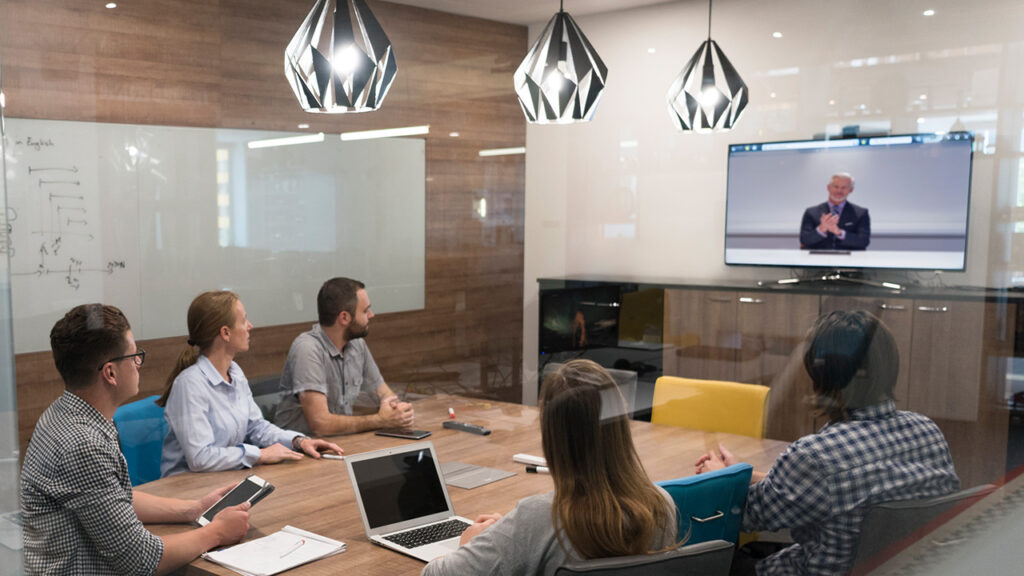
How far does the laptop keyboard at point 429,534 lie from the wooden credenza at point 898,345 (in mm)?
1003

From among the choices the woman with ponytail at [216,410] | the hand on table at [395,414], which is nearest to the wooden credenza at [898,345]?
the hand on table at [395,414]

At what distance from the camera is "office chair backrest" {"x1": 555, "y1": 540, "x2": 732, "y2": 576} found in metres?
1.32

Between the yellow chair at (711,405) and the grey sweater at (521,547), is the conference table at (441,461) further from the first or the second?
the grey sweater at (521,547)

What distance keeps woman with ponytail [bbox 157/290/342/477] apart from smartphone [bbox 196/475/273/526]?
1.47 feet

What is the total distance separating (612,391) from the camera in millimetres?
1736

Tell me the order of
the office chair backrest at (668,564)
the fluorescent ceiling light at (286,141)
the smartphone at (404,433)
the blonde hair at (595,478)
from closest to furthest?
the office chair backrest at (668,564) → the blonde hair at (595,478) → the smartphone at (404,433) → the fluorescent ceiling light at (286,141)

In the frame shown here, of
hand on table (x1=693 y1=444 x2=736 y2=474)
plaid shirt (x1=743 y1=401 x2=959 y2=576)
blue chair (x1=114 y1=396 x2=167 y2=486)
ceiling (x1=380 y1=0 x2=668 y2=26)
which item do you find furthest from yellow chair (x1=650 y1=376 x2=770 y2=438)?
blue chair (x1=114 y1=396 x2=167 y2=486)

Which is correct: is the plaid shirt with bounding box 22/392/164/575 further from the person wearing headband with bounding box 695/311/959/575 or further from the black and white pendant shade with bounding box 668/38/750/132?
the black and white pendant shade with bounding box 668/38/750/132

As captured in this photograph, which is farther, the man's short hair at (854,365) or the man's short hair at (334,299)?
the man's short hair at (334,299)

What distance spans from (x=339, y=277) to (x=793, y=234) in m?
1.91

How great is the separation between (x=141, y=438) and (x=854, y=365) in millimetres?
2292

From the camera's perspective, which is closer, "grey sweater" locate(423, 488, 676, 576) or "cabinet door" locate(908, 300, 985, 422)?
"grey sweater" locate(423, 488, 676, 576)

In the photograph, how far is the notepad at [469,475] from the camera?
2.37 metres

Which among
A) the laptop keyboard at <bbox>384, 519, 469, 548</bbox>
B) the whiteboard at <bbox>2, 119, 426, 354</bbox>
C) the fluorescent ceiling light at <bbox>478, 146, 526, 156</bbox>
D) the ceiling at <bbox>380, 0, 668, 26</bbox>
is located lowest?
the laptop keyboard at <bbox>384, 519, 469, 548</bbox>
